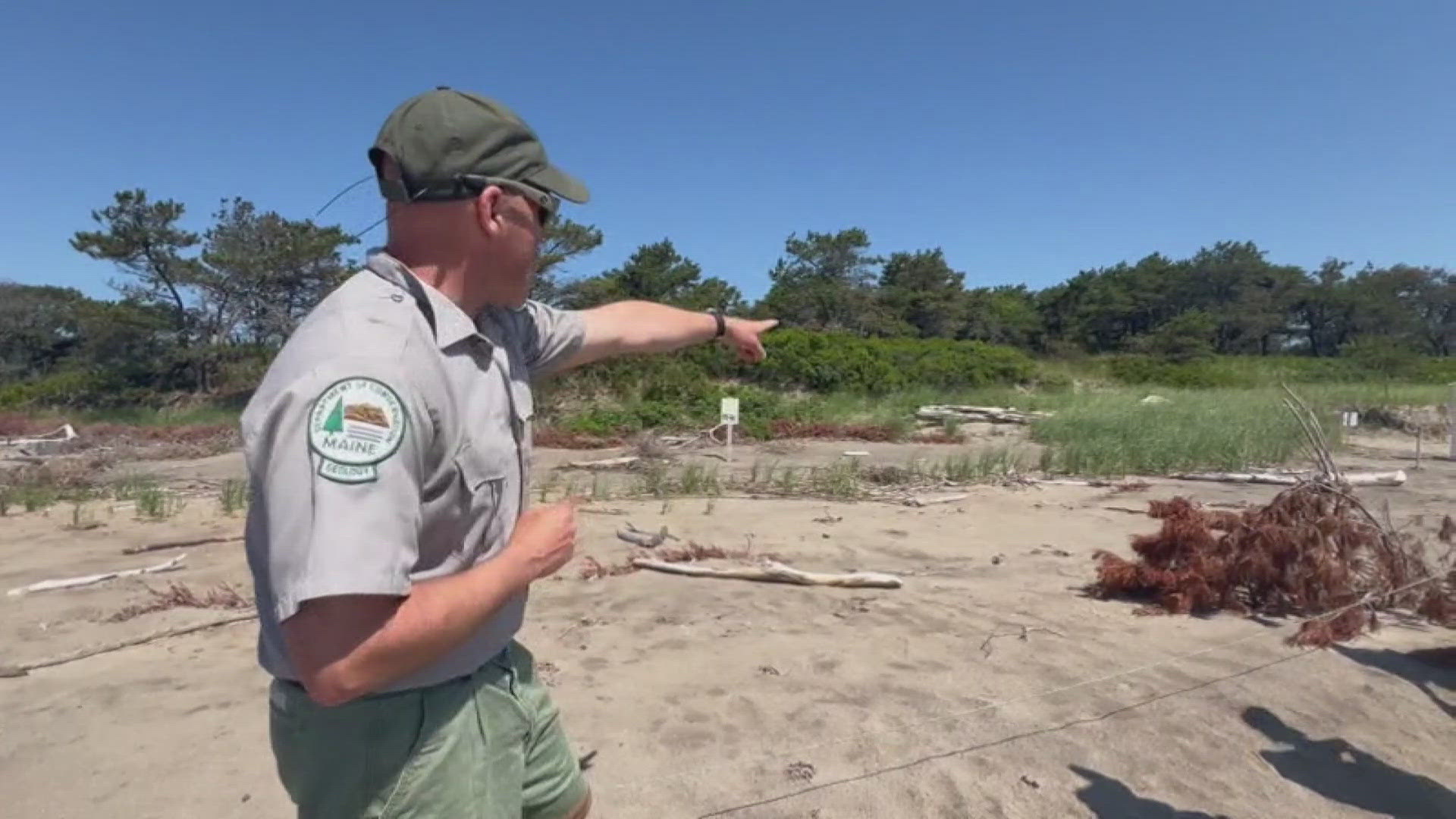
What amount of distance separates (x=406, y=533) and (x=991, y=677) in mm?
3736

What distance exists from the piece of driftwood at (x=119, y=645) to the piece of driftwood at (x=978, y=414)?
16.1m

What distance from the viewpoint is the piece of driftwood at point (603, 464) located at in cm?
1287

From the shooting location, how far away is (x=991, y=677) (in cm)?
436

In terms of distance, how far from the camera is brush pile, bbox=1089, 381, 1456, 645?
5.43m

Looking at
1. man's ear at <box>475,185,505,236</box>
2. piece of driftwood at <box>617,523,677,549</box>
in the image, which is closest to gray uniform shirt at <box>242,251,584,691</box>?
man's ear at <box>475,185,505,236</box>

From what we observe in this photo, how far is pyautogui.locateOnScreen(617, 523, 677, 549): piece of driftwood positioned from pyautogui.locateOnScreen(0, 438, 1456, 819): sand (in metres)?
0.66

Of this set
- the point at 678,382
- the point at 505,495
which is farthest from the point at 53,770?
the point at 678,382

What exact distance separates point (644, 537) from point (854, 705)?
3.39 m

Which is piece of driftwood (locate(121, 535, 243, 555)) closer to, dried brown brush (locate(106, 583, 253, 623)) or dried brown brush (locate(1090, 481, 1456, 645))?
dried brown brush (locate(106, 583, 253, 623))

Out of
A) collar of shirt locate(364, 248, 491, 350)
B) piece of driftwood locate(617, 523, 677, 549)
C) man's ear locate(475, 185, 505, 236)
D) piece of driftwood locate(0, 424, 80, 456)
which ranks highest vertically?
man's ear locate(475, 185, 505, 236)

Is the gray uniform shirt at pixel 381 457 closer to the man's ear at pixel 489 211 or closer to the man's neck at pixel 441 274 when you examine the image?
the man's neck at pixel 441 274

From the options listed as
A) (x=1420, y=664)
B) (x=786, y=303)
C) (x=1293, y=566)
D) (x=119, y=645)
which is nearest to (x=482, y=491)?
(x=119, y=645)

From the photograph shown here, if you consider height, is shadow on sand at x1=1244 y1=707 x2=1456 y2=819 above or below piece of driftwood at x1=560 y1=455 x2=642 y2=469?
below

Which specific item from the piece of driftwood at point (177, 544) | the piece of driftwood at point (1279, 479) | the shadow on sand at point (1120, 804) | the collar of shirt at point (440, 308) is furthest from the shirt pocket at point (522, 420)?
the piece of driftwood at point (1279, 479)
